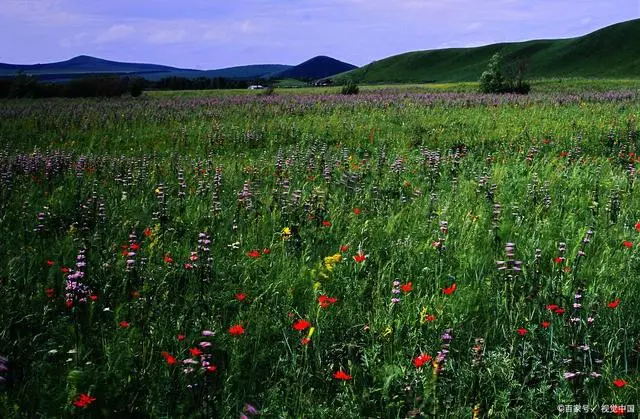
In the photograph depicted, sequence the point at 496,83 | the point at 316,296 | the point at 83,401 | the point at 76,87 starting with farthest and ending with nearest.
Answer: the point at 76,87
the point at 496,83
the point at 316,296
the point at 83,401

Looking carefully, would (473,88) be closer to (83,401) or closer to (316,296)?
(316,296)

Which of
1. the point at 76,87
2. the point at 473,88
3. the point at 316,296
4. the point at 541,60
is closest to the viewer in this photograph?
the point at 316,296

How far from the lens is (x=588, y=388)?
2.99 meters

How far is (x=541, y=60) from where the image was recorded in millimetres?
113812

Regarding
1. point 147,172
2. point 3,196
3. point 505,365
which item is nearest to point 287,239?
point 505,365

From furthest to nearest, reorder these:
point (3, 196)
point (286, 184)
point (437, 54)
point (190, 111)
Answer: point (437, 54) → point (190, 111) → point (286, 184) → point (3, 196)

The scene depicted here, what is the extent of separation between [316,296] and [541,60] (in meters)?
124

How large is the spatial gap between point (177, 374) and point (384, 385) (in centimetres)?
117

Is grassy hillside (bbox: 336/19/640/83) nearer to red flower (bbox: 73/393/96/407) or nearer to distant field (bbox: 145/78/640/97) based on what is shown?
distant field (bbox: 145/78/640/97)

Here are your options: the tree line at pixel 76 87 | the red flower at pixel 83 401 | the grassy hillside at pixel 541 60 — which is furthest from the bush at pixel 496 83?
the grassy hillside at pixel 541 60

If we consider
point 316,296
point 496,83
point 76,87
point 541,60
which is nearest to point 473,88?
point 496,83

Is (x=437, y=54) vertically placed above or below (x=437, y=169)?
above

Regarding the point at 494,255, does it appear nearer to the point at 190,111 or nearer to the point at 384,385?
the point at 384,385

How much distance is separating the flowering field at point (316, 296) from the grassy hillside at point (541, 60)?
296 ft
